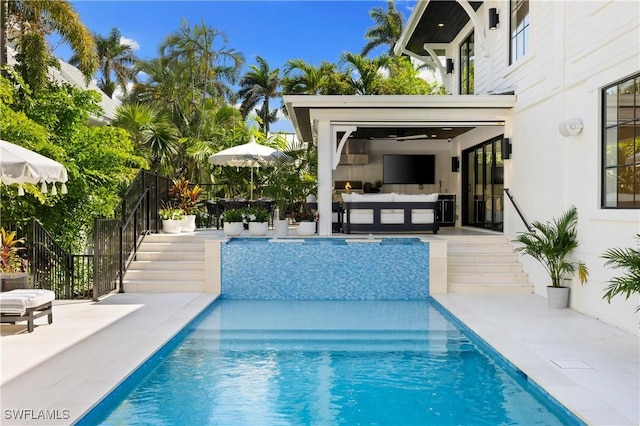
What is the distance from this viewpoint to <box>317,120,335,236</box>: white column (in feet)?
40.4

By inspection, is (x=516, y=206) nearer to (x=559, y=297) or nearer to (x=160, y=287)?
(x=559, y=297)

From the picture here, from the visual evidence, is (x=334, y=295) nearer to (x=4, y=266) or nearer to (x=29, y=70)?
(x=4, y=266)

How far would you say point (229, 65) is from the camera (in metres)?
30.6

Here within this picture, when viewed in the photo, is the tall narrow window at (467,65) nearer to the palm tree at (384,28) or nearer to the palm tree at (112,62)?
the palm tree at (384,28)

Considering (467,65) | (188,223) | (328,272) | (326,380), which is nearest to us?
(326,380)

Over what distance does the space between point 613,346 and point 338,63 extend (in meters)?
21.7

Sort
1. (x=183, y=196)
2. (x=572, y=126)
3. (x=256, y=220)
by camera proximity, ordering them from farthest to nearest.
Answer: (x=183, y=196) < (x=256, y=220) < (x=572, y=126)

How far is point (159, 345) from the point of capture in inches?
247

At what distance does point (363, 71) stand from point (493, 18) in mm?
12988

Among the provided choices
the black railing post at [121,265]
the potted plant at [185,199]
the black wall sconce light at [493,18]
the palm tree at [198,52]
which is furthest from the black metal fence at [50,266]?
the palm tree at [198,52]

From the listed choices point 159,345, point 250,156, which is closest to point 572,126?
point 159,345

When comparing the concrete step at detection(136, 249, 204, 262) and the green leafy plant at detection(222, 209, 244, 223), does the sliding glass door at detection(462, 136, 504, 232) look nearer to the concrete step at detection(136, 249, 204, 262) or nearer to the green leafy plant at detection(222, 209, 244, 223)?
the green leafy plant at detection(222, 209, 244, 223)

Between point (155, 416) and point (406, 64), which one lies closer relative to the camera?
point (155, 416)

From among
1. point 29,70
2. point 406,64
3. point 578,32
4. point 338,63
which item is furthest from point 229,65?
point 578,32
